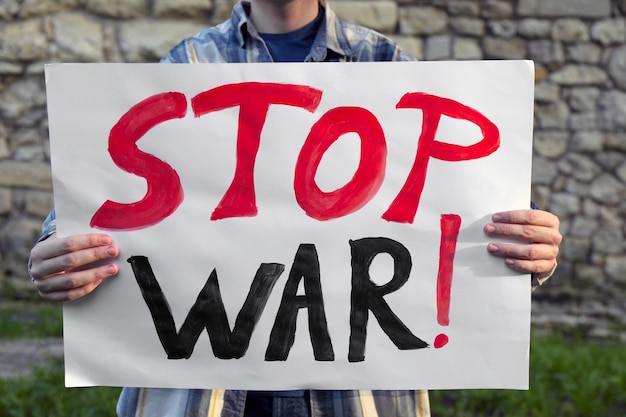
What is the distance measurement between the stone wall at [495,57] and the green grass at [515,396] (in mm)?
1113

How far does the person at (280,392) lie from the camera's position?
137cm

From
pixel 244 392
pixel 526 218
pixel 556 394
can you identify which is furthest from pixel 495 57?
pixel 244 392

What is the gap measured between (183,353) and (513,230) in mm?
684

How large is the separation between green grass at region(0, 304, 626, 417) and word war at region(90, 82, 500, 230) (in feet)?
5.97

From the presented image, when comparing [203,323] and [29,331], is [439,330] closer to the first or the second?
[203,323]

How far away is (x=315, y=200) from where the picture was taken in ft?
4.61

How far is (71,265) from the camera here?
4.44 feet

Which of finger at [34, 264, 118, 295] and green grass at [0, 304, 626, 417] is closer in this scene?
finger at [34, 264, 118, 295]

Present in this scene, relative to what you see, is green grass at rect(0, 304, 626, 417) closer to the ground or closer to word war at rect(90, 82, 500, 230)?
the ground

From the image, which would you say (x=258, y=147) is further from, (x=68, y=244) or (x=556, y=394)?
(x=556, y=394)

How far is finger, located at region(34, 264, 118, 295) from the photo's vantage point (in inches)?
53.4

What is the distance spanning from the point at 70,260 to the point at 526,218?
87 centimetres

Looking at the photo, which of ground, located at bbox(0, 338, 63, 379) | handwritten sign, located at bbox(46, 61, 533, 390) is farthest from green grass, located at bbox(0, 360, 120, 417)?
handwritten sign, located at bbox(46, 61, 533, 390)

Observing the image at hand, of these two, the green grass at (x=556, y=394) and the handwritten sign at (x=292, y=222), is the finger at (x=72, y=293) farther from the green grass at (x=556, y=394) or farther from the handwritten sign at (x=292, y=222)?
the green grass at (x=556, y=394)
